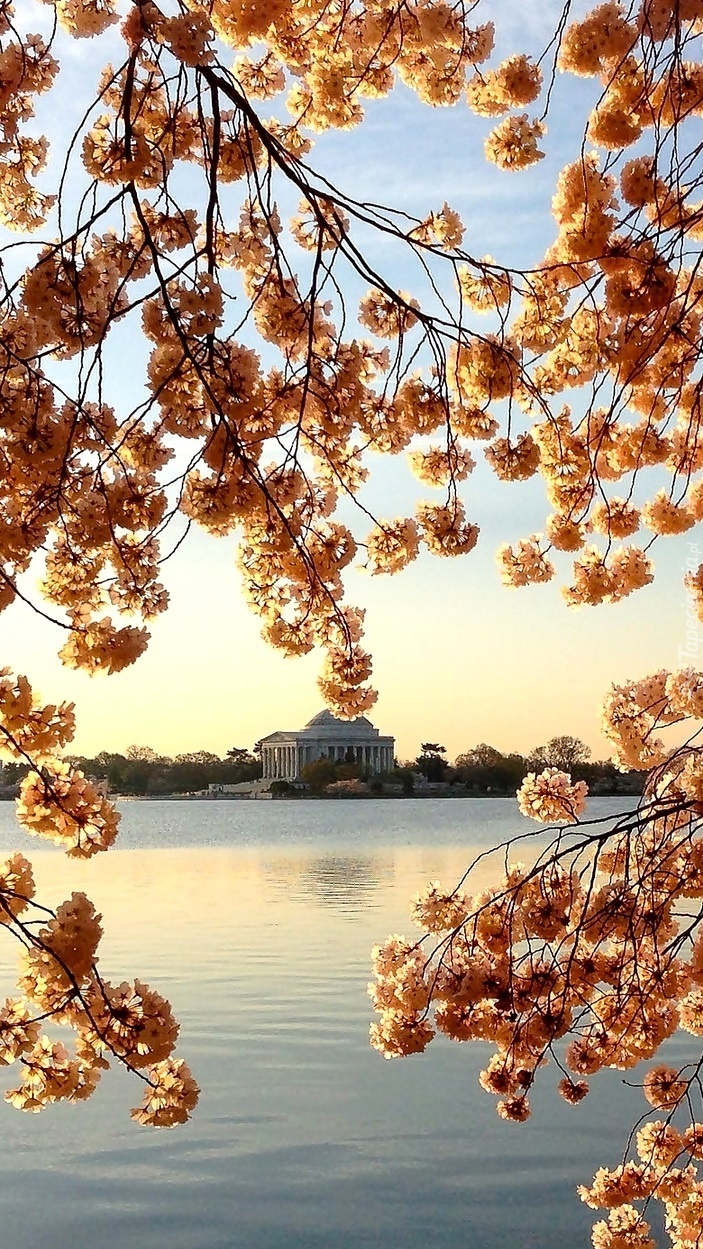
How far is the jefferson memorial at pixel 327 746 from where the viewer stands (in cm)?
6216

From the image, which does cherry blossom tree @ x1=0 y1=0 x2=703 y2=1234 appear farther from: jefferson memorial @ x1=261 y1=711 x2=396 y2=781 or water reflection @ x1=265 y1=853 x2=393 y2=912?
jefferson memorial @ x1=261 y1=711 x2=396 y2=781

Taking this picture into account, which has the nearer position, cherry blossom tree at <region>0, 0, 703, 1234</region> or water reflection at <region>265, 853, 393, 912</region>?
cherry blossom tree at <region>0, 0, 703, 1234</region>

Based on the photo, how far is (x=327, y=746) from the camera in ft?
→ 207

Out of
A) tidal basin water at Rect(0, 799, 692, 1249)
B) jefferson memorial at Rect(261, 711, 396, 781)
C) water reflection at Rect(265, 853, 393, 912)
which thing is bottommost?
tidal basin water at Rect(0, 799, 692, 1249)

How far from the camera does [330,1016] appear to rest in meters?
12.1

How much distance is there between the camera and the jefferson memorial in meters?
62.2

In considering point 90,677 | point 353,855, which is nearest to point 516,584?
point 90,677

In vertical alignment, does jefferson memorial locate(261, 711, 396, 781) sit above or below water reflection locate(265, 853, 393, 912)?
above

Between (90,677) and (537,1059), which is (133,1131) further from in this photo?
(90,677)

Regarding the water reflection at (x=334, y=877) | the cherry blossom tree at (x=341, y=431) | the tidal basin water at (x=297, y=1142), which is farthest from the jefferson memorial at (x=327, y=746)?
the cherry blossom tree at (x=341, y=431)

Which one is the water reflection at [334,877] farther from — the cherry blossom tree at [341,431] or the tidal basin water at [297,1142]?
the cherry blossom tree at [341,431]

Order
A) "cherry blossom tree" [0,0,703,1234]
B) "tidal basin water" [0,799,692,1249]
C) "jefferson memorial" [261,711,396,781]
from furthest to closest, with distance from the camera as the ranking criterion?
"jefferson memorial" [261,711,396,781] → "tidal basin water" [0,799,692,1249] → "cherry blossom tree" [0,0,703,1234]

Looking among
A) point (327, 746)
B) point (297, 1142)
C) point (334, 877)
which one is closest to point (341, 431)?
point (297, 1142)

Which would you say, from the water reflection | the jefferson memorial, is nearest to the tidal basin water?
the water reflection
